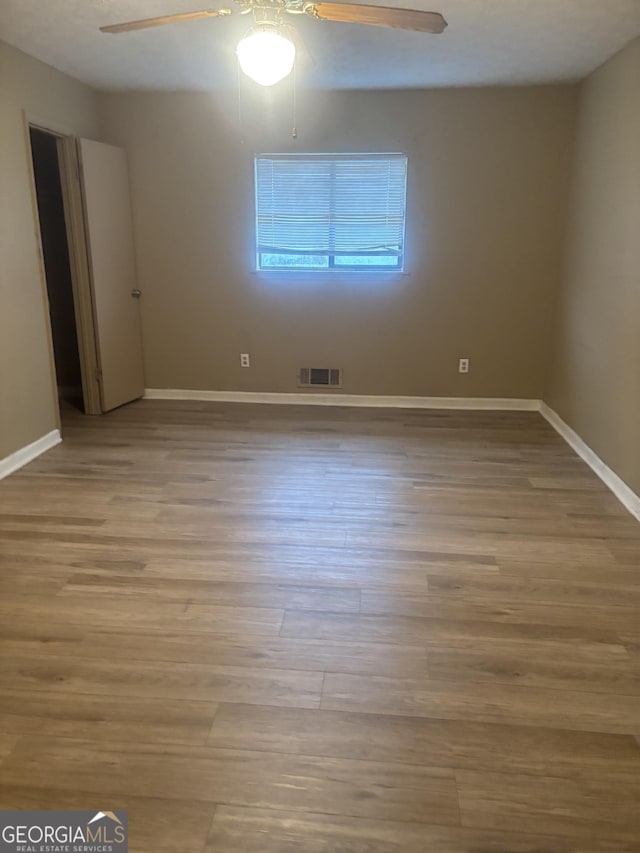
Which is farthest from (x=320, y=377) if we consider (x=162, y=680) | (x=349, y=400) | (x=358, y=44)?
(x=162, y=680)

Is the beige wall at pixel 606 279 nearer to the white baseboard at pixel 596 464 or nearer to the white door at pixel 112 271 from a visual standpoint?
the white baseboard at pixel 596 464

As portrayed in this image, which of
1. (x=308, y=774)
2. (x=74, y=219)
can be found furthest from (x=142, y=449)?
(x=308, y=774)

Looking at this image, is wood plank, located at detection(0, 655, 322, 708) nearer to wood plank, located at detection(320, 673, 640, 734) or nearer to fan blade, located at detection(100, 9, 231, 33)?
wood plank, located at detection(320, 673, 640, 734)

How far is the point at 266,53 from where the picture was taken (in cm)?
232

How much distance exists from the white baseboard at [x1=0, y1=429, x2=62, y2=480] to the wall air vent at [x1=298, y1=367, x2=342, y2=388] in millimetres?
2021

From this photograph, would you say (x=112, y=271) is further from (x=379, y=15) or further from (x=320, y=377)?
(x=379, y=15)

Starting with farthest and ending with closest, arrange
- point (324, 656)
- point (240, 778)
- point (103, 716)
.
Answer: point (324, 656)
point (103, 716)
point (240, 778)

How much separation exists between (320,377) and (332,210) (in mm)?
1374

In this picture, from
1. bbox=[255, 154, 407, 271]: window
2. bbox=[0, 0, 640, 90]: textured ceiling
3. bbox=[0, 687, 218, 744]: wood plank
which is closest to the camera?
bbox=[0, 687, 218, 744]: wood plank

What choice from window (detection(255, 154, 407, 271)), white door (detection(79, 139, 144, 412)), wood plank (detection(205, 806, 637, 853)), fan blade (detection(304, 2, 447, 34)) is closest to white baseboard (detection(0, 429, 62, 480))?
white door (detection(79, 139, 144, 412))

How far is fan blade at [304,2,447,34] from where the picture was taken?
218 cm

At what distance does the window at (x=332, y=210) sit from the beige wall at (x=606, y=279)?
4.36 ft

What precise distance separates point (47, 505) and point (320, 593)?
1.69 m

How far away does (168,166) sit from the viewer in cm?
482
